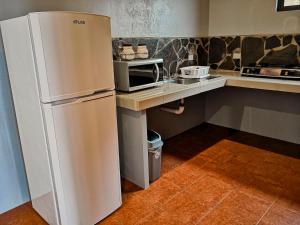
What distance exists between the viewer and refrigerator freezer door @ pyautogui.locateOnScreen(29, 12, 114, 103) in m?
1.31

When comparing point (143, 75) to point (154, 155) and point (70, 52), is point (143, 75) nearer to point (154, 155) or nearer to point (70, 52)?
point (154, 155)

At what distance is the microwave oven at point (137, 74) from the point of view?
6.80 ft

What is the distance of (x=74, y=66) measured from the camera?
56.8 inches

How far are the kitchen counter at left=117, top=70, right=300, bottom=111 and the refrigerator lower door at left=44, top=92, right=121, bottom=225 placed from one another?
28 cm

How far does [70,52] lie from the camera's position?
1.41 metres

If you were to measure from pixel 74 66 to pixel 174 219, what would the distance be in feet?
4.41

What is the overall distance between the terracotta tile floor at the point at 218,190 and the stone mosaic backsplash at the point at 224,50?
108 cm

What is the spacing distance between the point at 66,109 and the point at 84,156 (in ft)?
1.18

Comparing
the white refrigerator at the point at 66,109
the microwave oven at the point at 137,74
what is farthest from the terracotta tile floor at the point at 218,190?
the microwave oven at the point at 137,74

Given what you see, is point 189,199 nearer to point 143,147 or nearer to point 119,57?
point 143,147

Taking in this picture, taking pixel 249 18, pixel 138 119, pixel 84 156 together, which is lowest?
pixel 84 156

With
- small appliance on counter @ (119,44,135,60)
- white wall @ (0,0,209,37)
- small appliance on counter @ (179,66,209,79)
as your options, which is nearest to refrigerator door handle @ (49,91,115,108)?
small appliance on counter @ (119,44,135,60)

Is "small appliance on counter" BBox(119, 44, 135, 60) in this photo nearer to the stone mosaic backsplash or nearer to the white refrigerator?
the stone mosaic backsplash

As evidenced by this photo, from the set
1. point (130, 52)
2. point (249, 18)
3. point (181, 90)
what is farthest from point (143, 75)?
point (249, 18)
